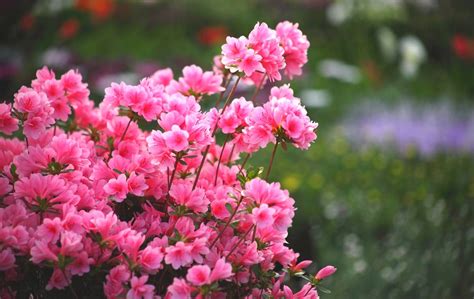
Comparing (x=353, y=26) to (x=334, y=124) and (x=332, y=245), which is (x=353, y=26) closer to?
(x=334, y=124)

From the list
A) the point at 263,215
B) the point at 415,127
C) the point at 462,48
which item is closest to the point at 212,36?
the point at 462,48

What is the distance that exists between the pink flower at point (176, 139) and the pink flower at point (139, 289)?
0.76ft

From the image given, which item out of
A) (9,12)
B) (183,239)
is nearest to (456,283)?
(183,239)

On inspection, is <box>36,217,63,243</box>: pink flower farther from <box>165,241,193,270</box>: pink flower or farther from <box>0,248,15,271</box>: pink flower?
<box>165,241,193,270</box>: pink flower

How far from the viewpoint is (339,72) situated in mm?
7879

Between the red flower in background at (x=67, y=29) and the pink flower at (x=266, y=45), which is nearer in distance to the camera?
the pink flower at (x=266, y=45)

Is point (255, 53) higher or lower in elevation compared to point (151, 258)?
higher

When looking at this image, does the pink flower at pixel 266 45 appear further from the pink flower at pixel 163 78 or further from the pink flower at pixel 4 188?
the pink flower at pixel 4 188

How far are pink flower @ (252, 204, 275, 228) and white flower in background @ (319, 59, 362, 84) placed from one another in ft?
21.6

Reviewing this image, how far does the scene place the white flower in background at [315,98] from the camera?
6.37 meters

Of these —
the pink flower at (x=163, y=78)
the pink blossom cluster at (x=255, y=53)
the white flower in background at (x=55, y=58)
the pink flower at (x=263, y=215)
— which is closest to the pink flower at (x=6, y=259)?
the pink flower at (x=263, y=215)

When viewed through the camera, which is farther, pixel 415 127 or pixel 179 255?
pixel 415 127

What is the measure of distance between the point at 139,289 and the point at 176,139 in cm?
27

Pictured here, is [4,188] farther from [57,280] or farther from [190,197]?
[190,197]
